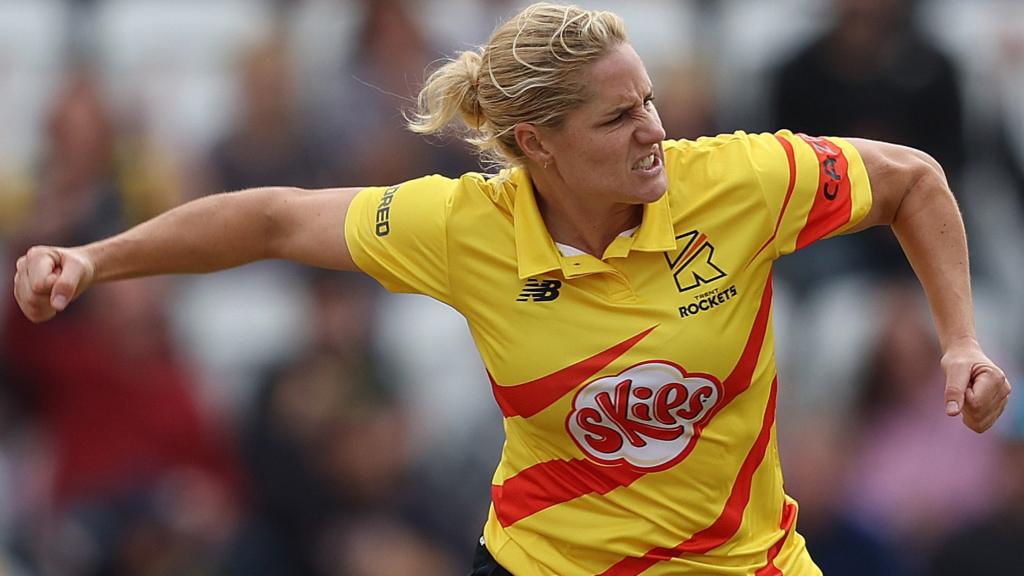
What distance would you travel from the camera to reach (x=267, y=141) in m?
7.89

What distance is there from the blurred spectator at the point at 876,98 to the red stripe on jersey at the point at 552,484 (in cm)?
374

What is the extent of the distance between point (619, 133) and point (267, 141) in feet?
14.3

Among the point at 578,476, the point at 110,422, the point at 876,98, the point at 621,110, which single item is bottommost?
the point at 110,422

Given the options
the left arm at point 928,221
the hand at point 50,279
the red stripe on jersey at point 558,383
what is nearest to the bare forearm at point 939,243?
the left arm at point 928,221

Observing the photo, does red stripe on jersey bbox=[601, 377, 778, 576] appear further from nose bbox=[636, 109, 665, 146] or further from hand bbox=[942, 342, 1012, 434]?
nose bbox=[636, 109, 665, 146]

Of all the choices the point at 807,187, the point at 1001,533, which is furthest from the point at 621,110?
the point at 1001,533

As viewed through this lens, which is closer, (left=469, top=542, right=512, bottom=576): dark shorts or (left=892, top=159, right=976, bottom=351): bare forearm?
(left=892, top=159, right=976, bottom=351): bare forearm

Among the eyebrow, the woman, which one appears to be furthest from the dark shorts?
the eyebrow

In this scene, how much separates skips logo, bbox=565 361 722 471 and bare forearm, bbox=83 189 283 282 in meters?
0.89

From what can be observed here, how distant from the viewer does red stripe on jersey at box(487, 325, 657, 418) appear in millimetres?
3779

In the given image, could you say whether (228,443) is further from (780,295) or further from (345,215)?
(345,215)

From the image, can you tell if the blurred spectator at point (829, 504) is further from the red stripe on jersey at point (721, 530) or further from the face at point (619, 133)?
the face at point (619, 133)

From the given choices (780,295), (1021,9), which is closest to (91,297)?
(780,295)

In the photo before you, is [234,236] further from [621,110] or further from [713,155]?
[713,155]
